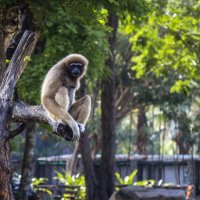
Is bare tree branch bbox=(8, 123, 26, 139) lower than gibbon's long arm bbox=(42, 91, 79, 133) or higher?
lower

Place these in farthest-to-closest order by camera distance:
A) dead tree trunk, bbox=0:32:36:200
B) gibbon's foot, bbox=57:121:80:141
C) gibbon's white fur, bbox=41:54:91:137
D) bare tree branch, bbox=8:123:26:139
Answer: gibbon's white fur, bbox=41:54:91:137 → bare tree branch, bbox=8:123:26:139 → dead tree trunk, bbox=0:32:36:200 → gibbon's foot, bbox=57:121:80:141

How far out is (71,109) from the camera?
399 inches

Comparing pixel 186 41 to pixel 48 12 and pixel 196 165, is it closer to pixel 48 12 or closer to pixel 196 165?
pixel 48 12

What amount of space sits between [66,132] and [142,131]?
25.9 meters

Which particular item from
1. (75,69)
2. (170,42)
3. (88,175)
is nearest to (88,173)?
(88,175)

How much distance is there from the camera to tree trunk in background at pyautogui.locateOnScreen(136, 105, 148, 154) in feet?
110

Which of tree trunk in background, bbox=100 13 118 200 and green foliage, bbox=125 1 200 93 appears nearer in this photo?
tree trunk in background, bbox=100 13 118 200

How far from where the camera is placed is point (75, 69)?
10.3 m

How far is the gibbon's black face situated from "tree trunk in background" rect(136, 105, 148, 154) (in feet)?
74.4

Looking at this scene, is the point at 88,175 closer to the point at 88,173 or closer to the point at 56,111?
the point at 88,173

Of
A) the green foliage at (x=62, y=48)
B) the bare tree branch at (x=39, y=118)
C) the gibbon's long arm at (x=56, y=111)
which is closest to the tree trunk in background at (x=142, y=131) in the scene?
the green foliage at (x=62, y=48)

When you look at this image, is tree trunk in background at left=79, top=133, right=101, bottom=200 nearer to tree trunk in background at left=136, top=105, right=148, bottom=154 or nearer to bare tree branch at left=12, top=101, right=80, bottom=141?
bare tree branch at left=12, top=101, right=80, bottom=141

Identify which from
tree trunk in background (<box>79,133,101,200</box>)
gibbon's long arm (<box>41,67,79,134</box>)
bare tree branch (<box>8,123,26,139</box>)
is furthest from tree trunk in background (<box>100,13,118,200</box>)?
bare tree branch (<box>8,123,26,139</box>)

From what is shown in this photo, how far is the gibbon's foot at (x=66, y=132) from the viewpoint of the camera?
7597mm
